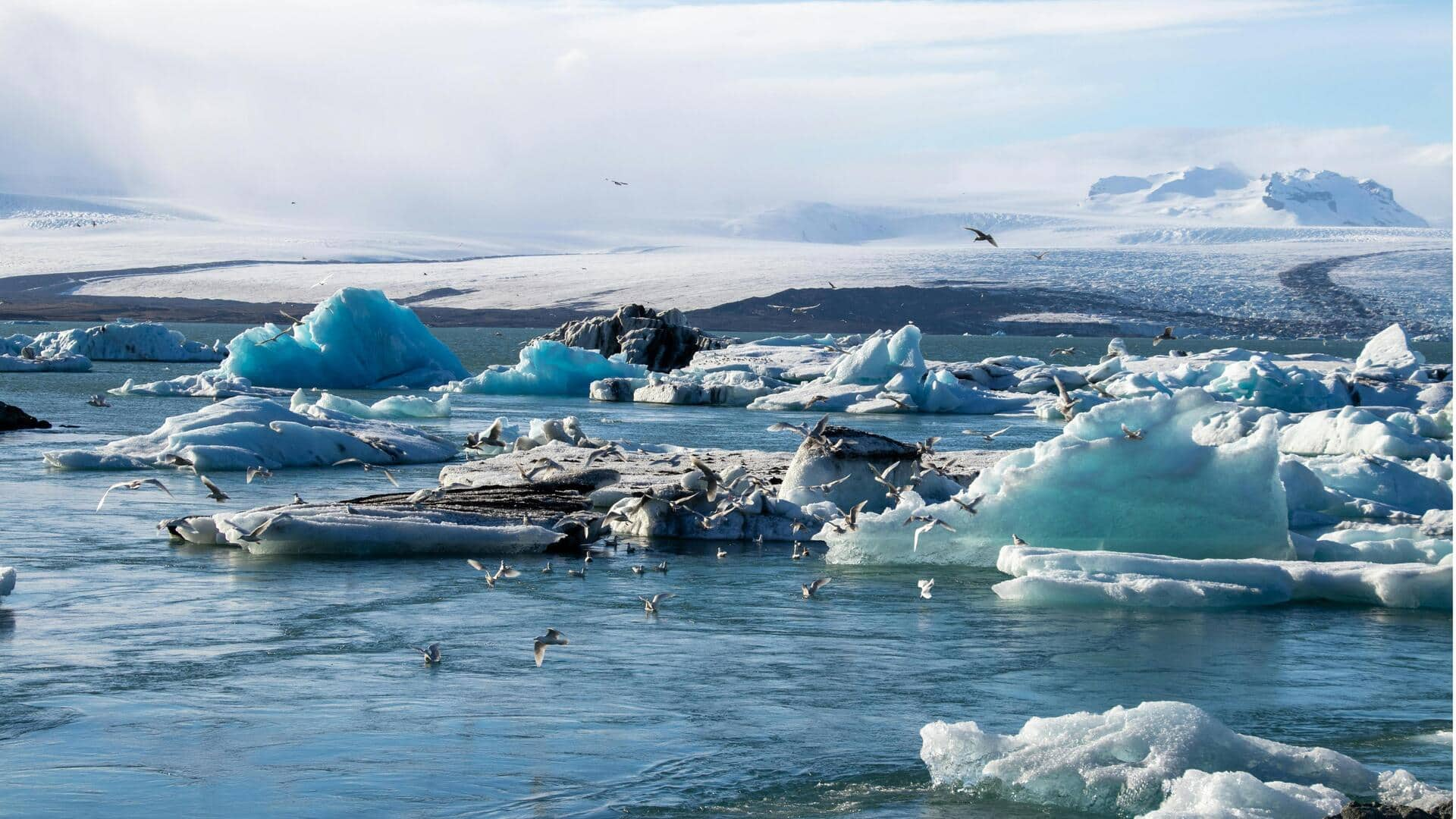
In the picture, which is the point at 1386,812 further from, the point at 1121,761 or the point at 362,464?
the point at 362,464

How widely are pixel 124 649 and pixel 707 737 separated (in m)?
2.92

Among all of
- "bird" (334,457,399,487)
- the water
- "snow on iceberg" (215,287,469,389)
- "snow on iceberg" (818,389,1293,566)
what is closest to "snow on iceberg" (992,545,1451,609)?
the water

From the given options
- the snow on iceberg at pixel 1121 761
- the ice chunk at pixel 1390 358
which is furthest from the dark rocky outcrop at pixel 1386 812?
the ice chunk at pixel 1390 358

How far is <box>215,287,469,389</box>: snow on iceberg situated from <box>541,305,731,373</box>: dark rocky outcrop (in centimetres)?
652

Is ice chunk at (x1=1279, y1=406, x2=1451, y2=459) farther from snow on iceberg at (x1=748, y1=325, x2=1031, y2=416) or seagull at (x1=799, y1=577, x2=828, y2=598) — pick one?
snow on iceberg at (x1=748, y1=325, x2=1031, y2=416)

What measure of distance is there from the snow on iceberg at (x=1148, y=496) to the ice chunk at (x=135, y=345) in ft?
124

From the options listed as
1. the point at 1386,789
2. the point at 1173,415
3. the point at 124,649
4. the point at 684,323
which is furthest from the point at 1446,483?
the point at 684,323

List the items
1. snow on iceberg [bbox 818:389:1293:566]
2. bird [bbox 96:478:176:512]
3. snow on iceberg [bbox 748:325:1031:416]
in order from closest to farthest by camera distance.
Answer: snow on iceberg [bbox 818:389:1293:566] < bird [bbox 96:478:176:512] < snow on iceberg [bbox 748:325:1031:416]

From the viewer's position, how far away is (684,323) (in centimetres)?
4088

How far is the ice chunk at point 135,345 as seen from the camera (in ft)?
143

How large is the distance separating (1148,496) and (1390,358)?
25297 millimetres

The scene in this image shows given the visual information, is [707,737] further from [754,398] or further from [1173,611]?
[754,398]

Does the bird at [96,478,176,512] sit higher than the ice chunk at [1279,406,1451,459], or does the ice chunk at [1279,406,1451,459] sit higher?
the ice chunk at [1279,406,1451,459]

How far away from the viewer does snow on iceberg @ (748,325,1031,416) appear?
28.3m
